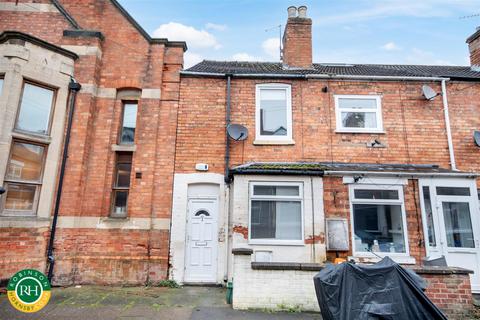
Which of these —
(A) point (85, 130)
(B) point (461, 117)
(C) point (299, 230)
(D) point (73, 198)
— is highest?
(B) point (461, 117)

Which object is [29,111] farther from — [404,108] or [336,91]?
[404,108]

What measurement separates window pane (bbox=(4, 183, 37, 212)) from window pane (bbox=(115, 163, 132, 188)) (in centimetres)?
210

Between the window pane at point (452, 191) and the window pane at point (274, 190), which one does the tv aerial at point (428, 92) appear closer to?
the window pane at point (452, 191)

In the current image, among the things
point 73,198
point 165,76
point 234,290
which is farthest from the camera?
point 165,76

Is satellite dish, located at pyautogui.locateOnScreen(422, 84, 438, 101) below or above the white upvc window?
above

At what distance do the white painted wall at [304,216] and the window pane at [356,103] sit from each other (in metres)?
3.04

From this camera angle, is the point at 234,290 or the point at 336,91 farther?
the point at 336,91

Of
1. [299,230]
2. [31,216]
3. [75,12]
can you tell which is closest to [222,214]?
[299,230]

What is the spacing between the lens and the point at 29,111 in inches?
312

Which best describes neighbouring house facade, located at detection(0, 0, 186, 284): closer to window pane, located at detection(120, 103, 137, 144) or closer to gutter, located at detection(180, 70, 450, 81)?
window pane, located at detection(120, 103, 137, 144)

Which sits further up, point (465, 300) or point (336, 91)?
point (336, 91)

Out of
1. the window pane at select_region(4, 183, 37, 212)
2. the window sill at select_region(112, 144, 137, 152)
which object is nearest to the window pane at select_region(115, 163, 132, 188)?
the window sill at select_region(112, 144, 137, 152)

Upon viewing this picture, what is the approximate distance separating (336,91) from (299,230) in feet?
15.6

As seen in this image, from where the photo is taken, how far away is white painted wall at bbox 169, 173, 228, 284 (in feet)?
27.0
